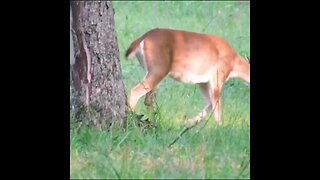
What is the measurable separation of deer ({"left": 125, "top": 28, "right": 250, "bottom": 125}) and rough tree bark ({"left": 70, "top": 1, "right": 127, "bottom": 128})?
189 centimetres

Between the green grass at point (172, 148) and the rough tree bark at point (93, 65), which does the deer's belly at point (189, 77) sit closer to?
the green grass at point (172, 148)

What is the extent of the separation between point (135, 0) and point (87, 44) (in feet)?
33.7

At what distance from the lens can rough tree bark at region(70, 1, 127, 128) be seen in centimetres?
694

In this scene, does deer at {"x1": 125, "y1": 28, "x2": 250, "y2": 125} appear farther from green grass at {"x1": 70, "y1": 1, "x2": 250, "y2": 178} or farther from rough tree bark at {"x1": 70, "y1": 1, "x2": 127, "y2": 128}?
rough tree bark at {"x1": 70, "y1": 1, "x2": 127, "y2": 128}

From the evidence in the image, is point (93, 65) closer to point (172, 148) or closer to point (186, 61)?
point (172, 148)

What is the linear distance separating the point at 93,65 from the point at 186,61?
122 inches

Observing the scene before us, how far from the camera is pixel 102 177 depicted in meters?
5.61

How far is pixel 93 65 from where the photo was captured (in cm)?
699

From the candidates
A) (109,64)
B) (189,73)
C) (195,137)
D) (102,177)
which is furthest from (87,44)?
(189,73)

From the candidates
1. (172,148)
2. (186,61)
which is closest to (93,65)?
(172,148)

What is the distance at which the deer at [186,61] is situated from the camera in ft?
31.0

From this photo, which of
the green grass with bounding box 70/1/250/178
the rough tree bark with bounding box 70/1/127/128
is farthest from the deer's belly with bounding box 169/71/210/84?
the rough tree bark with bounding box 70/1/127/128

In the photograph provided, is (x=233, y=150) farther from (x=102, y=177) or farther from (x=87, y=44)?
(x=87, y=44)

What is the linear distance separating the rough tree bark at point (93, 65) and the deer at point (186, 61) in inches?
74.4
